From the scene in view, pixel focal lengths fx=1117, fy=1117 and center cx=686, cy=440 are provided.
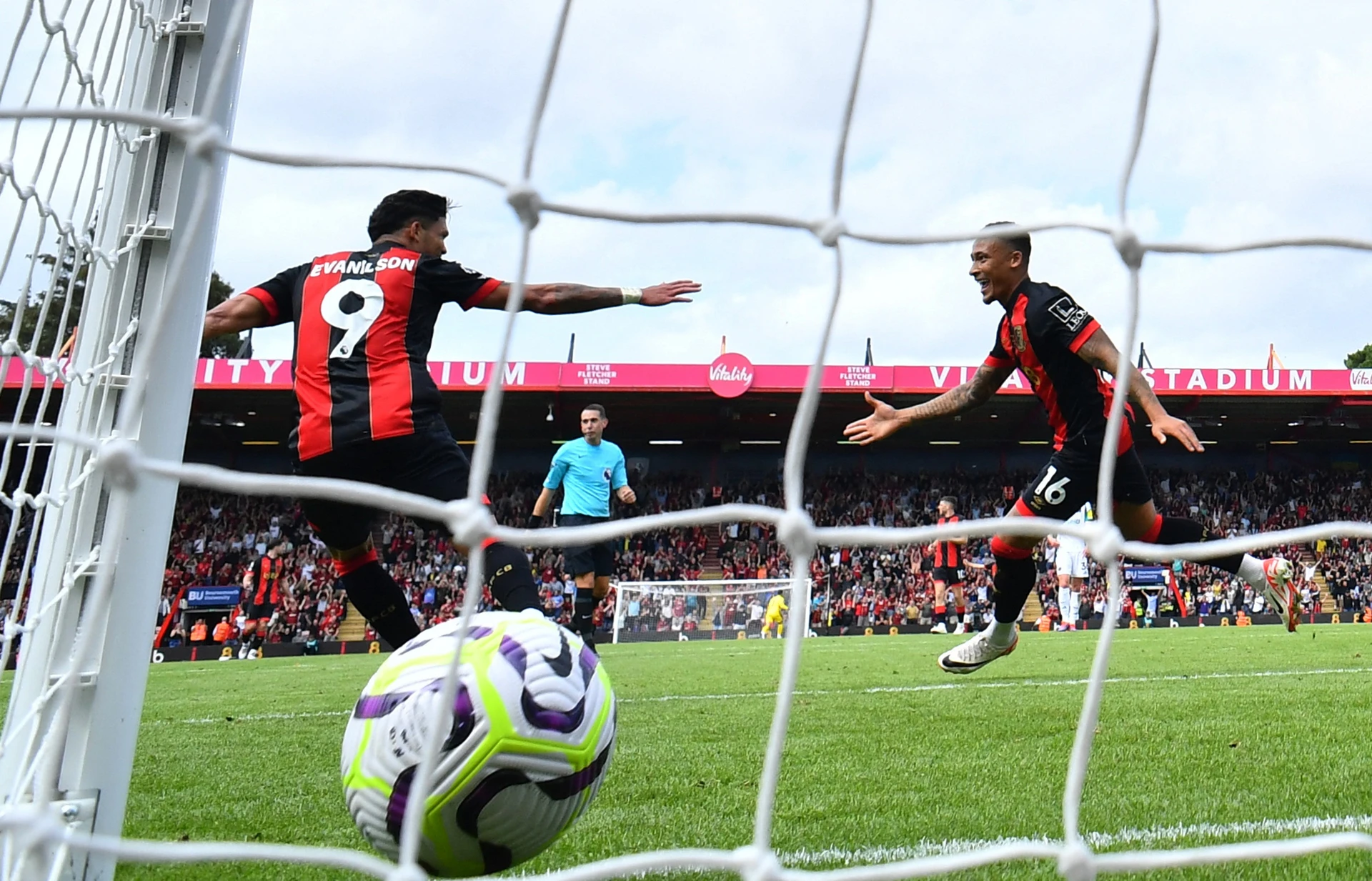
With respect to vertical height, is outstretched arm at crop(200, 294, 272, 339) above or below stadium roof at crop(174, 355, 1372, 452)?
below

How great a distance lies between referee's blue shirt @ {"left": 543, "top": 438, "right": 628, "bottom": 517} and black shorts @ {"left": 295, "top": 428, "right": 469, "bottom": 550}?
15.8 feet

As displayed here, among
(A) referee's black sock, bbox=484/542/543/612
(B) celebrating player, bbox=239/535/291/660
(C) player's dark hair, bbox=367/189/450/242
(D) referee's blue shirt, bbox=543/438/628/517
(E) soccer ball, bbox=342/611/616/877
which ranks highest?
(C) player's dark hair, bbox=367/189/450/242

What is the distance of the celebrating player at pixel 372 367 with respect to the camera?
10.9 ft

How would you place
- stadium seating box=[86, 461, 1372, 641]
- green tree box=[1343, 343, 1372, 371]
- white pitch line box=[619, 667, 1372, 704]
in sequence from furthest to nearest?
green tree box=[1343, 343, 1372, 371] < stadium seating box=[86, 461, 1372, 641] < white pitch line box=[619, 667, 1372, 704]

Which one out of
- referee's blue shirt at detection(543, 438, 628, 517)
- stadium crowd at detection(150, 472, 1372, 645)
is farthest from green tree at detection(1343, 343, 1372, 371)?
referee's blue shirt at detection(543, 438, 628, 517)

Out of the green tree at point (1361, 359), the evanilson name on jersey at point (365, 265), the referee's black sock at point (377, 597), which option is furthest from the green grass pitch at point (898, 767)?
the green tree at point (1361, 359)

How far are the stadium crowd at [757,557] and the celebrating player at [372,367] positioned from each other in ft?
44.4

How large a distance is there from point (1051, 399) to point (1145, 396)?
0.88m

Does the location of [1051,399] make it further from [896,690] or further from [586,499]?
[586,499]

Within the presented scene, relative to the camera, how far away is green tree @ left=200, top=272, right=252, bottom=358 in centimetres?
3077

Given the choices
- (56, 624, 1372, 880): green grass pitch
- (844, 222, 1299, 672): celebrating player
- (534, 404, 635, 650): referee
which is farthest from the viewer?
(534, 404, 635, 650): referee

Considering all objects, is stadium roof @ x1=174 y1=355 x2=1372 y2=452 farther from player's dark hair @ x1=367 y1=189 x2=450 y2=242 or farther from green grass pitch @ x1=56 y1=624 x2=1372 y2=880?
player's dark hair @ x1=367 y1=189 x2=450 y2=242

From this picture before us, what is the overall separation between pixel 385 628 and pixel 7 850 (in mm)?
1845

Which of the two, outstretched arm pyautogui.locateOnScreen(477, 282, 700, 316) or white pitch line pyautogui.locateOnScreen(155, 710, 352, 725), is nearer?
outstretched arm pyautogui.locateOnScreen(477, 282, 700, 316)
